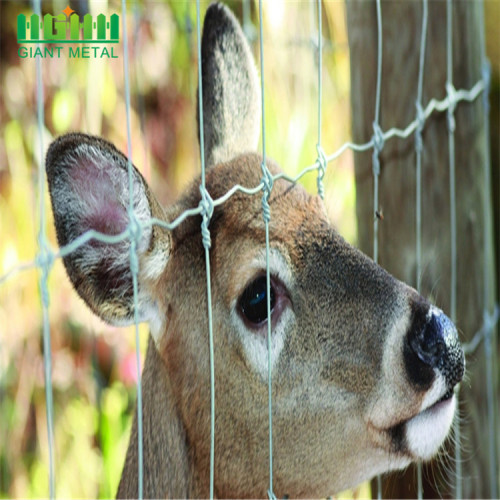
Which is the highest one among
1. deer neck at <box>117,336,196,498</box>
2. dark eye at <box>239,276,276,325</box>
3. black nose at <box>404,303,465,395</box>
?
dark eye at <box>239,276,276,325</box>

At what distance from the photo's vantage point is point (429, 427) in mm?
2328

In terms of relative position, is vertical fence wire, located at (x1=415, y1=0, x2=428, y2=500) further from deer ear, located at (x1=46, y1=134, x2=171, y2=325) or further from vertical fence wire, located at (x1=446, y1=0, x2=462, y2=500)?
deer ear, located at (x1=46, y1=134, x2=171, y2=325)

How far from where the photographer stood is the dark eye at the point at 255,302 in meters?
2.46

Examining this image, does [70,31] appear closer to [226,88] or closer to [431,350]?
[226,88]

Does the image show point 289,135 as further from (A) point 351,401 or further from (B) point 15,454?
(A) point 351,401

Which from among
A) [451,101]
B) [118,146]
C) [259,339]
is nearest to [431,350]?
[259,339]

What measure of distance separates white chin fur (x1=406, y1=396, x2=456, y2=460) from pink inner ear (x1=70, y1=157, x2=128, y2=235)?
0.95m

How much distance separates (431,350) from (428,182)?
117 centimetres

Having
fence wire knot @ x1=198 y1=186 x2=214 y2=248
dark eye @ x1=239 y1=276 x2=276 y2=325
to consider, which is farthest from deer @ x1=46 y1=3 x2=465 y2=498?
fence wire knot @ x1=198 y1=186 x2=214 y2=248

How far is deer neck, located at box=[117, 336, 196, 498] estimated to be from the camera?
2559 millimetres

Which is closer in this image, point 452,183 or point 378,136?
point 378,136

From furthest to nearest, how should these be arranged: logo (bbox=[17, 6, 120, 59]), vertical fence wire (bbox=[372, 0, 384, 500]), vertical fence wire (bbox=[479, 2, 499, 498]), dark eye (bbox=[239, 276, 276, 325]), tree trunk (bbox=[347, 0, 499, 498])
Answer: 1. vertical fence wire (bbox=[479, 2, 499, 498])
2. tree trunk (bbox=[347, 0, 499, 498])
3. logo (bbox=[17, 6, 120, 59])
4. vertical fence wire (bbox=[372, 0, 384, 500])
5. dark eye (bbox=[239, 276, 276, 325])

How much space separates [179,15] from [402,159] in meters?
3.36

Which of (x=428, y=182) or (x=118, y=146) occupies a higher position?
(x=118, y=146)
